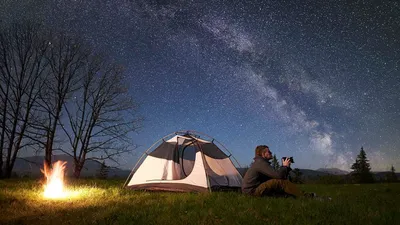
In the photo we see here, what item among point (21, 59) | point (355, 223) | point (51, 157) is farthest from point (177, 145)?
point (21, 59)

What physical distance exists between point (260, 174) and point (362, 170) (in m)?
56.4

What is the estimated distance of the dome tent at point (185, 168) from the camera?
1047 centimetres

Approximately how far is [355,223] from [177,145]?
7685mm

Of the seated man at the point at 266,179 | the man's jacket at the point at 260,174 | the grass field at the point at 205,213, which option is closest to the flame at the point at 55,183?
the grass field at the point at 205,213

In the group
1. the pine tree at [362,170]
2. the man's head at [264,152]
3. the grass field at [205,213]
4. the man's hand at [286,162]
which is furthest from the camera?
the pine tree at [362,170]

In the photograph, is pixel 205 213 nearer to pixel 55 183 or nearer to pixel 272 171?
pixel 272 171

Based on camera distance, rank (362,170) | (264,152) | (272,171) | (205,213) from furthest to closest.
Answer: (362,170) < (264,152) < (272,171) < (205,213)

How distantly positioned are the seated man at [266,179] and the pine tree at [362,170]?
54144mm

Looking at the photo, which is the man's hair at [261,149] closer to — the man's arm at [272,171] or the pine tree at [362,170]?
the man's arm at [272,171]

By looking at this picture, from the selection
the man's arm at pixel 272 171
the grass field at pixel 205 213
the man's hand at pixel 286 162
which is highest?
the man's hand at pixel 286 162

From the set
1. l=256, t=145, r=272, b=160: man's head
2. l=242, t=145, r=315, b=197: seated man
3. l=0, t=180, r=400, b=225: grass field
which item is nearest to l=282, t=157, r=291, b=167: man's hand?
l=242, t=145, r=315, b=197: seated man

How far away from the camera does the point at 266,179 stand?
838cm

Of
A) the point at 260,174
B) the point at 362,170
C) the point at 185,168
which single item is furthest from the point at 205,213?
the point at 362,170

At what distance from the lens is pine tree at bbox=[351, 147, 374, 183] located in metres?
53.6
